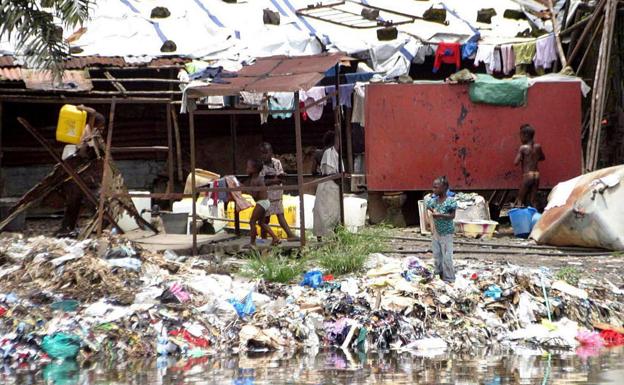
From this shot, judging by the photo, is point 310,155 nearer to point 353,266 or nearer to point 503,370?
point 353,266

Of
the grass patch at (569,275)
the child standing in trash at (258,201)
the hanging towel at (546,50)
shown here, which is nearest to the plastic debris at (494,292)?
the grass patch at (569,275)

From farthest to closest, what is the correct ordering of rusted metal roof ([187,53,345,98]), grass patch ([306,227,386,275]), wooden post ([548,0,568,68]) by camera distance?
wooden post ([548,0,568,68]) → rusted metal roof ([187,53,345,98]) → grass patch ([306,227,386,275])

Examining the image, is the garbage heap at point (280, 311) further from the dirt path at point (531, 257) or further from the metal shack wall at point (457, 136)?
the metal shack wall at point (457, 136)

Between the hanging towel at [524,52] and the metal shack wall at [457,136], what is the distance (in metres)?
2.11

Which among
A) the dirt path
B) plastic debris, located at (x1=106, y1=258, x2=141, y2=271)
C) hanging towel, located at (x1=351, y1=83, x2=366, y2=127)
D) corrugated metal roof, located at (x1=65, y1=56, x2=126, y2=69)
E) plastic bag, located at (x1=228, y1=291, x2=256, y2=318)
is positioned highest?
corrugated metal roof, located at (x1=65, y1=56, x2=126, y2=69)

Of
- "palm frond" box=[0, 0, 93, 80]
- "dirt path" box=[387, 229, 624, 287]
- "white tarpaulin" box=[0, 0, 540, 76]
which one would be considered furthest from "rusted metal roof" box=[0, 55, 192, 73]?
"palm frond" box=[0, 0, 93, 80]

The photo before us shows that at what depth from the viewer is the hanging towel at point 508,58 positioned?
59.4ft

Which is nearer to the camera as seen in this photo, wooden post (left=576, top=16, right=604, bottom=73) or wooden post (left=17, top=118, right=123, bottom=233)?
wooden post (left=17, top=118, right=123, bottom=233)

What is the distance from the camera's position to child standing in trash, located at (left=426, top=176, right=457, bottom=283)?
10.1 meters

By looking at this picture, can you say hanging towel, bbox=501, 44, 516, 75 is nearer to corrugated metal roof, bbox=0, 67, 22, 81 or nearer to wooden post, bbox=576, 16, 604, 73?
wooden post, bbox=576, 16, 604, 73

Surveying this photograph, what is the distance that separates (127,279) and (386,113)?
21.7 feet

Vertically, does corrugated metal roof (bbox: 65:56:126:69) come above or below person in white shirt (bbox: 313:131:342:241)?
above

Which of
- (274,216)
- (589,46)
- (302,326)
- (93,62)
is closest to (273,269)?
(302,326)

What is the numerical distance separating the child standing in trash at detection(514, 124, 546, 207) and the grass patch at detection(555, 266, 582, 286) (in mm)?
4308
